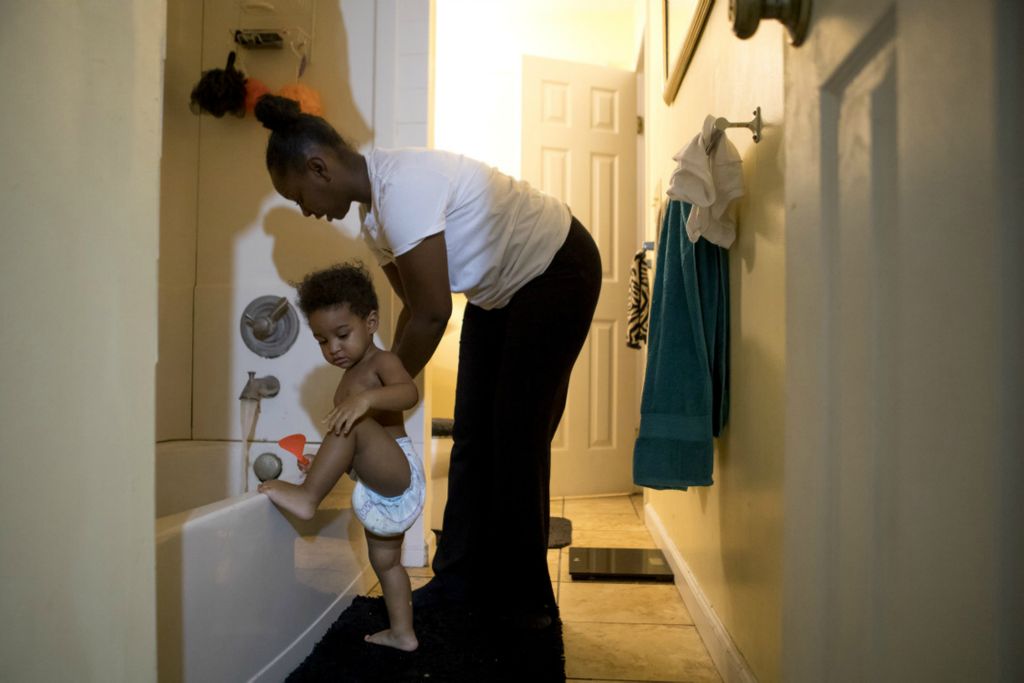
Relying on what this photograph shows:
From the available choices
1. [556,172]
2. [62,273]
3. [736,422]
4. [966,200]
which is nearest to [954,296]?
[966,200]

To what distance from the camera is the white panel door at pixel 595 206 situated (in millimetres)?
3230

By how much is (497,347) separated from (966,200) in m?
1.27

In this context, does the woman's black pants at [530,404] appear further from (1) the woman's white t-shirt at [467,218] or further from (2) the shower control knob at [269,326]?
(2) the shower control knob at [269,326]

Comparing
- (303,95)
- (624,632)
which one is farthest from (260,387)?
(624,632)

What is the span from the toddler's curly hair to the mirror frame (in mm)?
900

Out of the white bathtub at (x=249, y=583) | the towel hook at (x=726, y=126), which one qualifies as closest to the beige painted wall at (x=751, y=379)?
the towel hook at (x=726, y=126)

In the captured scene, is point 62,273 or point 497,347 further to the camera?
point 497,347

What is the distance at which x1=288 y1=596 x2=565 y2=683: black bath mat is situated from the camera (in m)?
1.25

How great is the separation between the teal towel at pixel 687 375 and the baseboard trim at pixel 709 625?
0.28 meters

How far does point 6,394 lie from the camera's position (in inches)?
19.4

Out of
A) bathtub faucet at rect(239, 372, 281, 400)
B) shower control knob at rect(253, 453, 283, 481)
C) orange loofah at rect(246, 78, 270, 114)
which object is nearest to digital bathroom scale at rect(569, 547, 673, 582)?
shower control knob at rect(253, 453, 283, 481)

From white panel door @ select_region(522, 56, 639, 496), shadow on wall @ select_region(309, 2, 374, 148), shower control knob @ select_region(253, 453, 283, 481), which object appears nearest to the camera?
shower control knob @ select_region(253, 453, 283, 481)

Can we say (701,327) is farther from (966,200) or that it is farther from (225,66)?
(225,66)

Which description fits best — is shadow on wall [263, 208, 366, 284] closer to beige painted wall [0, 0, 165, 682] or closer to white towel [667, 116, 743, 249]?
white towel [667, 116, 743, 249]
